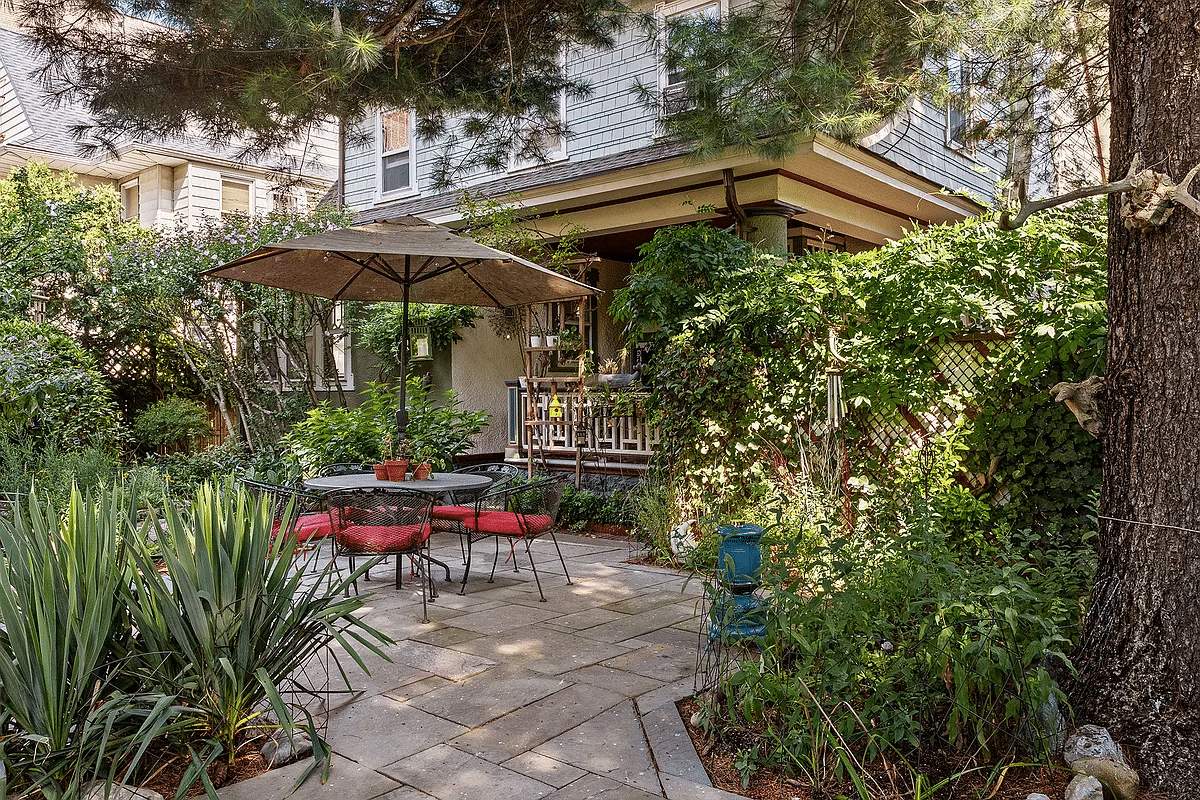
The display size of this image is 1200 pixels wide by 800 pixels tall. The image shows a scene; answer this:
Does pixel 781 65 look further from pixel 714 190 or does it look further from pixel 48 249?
pixel 48 249

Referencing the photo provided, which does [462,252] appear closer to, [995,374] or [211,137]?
[211,137]

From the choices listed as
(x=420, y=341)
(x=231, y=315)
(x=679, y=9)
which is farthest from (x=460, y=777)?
(x=231, y=315)

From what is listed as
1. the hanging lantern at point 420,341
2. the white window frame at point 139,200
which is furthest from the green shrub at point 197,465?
the white window frame at point 139,200

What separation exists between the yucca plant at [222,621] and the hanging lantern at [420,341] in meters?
8.93

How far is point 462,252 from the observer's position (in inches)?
227

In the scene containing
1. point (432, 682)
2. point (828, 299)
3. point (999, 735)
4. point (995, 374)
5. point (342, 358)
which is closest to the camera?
point (999, 735)

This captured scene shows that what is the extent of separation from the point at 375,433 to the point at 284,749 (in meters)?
6.03

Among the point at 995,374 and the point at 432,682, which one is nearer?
the point at 432,682

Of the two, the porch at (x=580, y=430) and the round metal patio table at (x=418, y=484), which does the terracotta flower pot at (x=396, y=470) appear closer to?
the round metal patio table at (x=418, y=484)

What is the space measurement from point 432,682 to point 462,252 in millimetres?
2834

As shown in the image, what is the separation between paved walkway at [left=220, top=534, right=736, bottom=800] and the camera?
10.00 feet

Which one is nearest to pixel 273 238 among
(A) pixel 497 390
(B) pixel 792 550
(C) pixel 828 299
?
(A) pixel 497 390

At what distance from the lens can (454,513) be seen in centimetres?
642

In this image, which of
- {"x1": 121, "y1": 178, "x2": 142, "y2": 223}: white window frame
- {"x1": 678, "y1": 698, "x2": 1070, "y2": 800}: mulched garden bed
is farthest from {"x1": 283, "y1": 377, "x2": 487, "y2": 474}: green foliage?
{"x1": 121, "y1": 178, "x2": 142, "y2": 223}: white window frame
